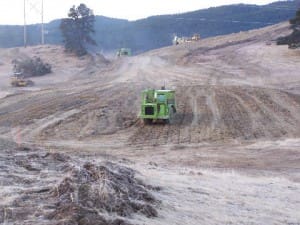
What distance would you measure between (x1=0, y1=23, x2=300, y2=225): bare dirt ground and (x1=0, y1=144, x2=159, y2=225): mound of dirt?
0.11 metres

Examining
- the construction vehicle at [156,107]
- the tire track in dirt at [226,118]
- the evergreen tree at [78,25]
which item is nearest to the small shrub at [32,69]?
the evergreen tree at [78,25]

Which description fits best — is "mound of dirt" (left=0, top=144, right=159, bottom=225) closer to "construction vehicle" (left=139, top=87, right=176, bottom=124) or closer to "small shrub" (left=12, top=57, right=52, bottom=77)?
"construction vehicle" (left=139, top=87, right=176, bottom=124)

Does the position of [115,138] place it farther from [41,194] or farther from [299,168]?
[41,194]

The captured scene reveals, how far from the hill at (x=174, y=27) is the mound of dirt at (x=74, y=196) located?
10666 cm

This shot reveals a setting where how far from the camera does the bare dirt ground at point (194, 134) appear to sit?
443 inches

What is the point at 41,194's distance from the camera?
9633 mm

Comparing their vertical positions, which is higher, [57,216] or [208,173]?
[57,216]

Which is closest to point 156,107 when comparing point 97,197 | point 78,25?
point 97,197

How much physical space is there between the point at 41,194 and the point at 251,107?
20.3m

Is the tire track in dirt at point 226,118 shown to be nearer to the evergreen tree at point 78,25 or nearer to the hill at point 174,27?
the evergreen tree at point 78,25

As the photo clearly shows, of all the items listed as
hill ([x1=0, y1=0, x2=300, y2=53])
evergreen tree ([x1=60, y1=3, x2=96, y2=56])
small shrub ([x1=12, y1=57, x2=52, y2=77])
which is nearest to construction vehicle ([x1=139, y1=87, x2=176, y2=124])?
small shrub ([x1=12, y1=57, x2=52, y2=77])

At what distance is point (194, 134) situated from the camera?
22.5 meters

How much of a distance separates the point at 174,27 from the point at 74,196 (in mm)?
121490

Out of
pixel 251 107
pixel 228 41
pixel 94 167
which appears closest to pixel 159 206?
pixel 94 167
